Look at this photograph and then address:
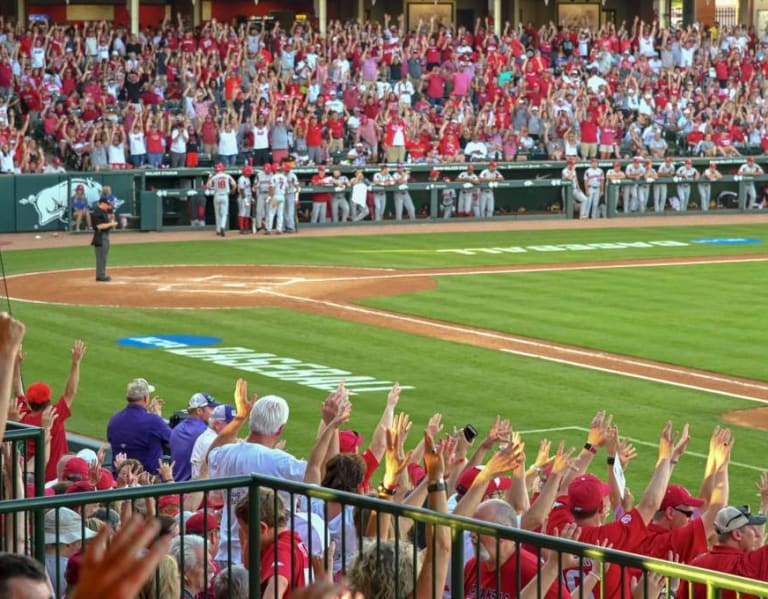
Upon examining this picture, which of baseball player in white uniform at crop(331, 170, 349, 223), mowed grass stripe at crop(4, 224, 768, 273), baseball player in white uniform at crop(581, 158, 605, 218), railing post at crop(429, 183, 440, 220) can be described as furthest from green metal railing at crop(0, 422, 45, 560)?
baseball player in white uniform at crop(581, 158, 605, 218)

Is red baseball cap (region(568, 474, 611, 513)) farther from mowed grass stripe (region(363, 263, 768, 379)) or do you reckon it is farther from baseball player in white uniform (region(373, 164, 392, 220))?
baseball player in white uniform (region(373, 164, 392, 220))

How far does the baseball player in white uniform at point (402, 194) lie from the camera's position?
128 feet

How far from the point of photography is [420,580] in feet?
18.4

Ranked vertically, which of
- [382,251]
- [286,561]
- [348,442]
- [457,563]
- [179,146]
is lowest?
[382,251]

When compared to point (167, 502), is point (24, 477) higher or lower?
higher

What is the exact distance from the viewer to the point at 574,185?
41.1 metres

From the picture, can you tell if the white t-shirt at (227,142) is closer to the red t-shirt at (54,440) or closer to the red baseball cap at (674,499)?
the red t-shirt at (54,440)

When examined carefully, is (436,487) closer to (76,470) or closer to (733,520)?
(733,520)

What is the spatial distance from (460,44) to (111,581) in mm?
47141

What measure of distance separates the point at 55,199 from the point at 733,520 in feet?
99.9

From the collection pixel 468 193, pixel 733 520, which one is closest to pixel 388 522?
pixel 733 520

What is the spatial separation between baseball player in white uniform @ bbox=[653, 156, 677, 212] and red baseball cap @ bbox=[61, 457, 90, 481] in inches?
1334

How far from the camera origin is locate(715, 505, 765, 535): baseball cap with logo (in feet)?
23.6

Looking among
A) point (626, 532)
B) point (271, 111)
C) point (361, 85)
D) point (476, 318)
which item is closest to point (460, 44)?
point (361, 85)
